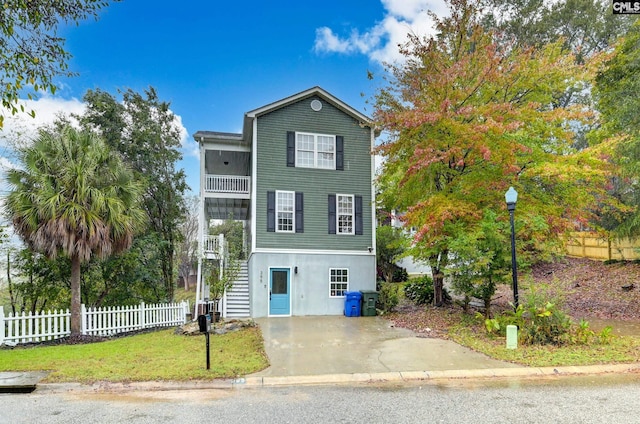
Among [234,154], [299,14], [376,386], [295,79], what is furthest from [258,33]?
[376,386]

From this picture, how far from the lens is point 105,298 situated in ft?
48.9

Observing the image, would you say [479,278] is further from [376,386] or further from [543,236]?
[376,386]

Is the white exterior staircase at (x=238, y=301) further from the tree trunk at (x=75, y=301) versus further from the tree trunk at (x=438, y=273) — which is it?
the tree trunk at (x=438, y=273)

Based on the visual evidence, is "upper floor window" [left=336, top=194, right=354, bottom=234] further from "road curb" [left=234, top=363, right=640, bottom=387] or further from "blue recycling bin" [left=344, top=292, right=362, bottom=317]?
"road curb" [left=234, top=363, right=640, bottom=387]

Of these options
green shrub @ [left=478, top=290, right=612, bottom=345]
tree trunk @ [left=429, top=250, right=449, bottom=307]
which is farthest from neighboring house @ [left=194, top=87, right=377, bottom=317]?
green shrub @ [left=478, top=290, right=612, bottom=345]

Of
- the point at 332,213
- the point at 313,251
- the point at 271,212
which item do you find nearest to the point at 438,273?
the point at 332,213

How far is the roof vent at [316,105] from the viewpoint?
1589 centimetres

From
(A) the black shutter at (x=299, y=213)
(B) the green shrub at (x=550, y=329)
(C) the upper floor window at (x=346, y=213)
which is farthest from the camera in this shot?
(C) the upper floor window at (x=346, y=213)

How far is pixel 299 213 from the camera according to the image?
50.4 ft

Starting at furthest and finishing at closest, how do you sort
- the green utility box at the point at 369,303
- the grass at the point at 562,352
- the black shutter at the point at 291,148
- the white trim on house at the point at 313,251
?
the black shutter at the point at 291,148 < the white trim on house at the point at 313,251 < the green utility box at the point at 369,303 < the grass at the point at 562,352

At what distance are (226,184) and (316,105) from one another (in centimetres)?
490

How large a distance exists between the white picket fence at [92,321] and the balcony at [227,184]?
4.71 m

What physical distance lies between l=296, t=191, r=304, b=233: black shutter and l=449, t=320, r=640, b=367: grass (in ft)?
24.6

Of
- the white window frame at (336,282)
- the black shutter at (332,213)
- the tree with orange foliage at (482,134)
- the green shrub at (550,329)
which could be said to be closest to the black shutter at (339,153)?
the black shutter at (332,213)
